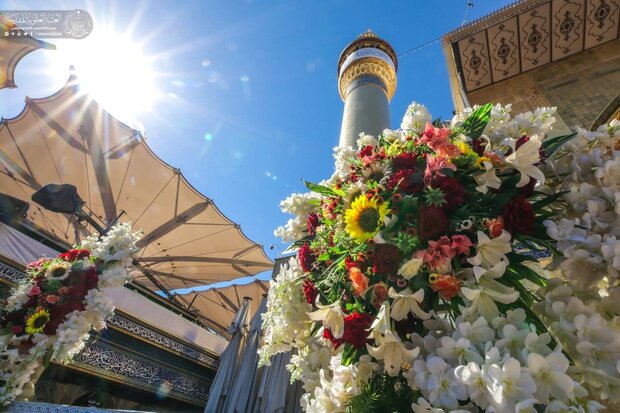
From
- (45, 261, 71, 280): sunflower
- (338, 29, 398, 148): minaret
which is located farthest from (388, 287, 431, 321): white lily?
(338, 29, 398, 148): minaret

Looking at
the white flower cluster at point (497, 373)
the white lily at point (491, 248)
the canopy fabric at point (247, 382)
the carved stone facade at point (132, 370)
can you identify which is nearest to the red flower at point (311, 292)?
the white flower cluster at point (497, 373)

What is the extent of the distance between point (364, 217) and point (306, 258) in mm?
357

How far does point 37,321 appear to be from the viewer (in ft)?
8.93

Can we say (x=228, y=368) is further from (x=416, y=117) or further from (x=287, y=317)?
(x=416, y=117)

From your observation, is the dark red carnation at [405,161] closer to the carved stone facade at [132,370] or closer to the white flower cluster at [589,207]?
the white flower cluster at [589,207]

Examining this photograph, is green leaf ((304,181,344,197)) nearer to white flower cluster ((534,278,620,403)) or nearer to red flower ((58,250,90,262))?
white flower cluster ((534,278,620,403))

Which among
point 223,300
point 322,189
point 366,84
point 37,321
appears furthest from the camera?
point 223,300

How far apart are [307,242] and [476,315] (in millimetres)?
808

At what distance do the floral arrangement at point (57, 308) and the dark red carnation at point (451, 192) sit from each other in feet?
9.90

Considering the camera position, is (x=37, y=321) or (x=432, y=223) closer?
(x=432, y=223)

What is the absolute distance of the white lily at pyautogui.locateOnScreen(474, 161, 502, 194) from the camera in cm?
101

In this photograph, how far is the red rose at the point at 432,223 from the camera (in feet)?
3.26

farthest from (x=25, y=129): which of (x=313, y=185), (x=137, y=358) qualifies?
(x=313, y=185)

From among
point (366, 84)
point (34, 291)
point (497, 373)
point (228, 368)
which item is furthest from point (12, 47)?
point (497, 373)
